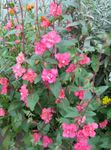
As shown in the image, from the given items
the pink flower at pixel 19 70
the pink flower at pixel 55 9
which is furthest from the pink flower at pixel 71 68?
the pink flower at pixel 55 9

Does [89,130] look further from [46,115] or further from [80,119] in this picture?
[46,115]

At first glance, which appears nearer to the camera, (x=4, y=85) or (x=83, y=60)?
(x=83, y=60)

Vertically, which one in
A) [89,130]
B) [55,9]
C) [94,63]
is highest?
[55,9]

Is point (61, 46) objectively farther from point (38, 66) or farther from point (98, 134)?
point (98, 134)

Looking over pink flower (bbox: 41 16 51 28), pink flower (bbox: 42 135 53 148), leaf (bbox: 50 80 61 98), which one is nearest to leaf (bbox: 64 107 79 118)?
leaf (bbox: 50 80 61 98)

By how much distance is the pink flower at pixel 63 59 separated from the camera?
202cm

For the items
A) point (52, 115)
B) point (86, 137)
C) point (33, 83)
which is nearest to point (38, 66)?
point (33, 83)

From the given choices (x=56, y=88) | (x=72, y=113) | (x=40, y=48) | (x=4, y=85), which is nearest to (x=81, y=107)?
(x=72, y=113)

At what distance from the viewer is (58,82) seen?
81.0 inches

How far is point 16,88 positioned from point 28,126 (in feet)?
0.76

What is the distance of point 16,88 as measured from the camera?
2277 mm

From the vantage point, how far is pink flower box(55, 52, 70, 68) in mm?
2021

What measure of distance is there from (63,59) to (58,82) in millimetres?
126

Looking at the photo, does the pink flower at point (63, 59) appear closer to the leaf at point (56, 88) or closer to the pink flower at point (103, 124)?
the leaf at point (56, 88)
